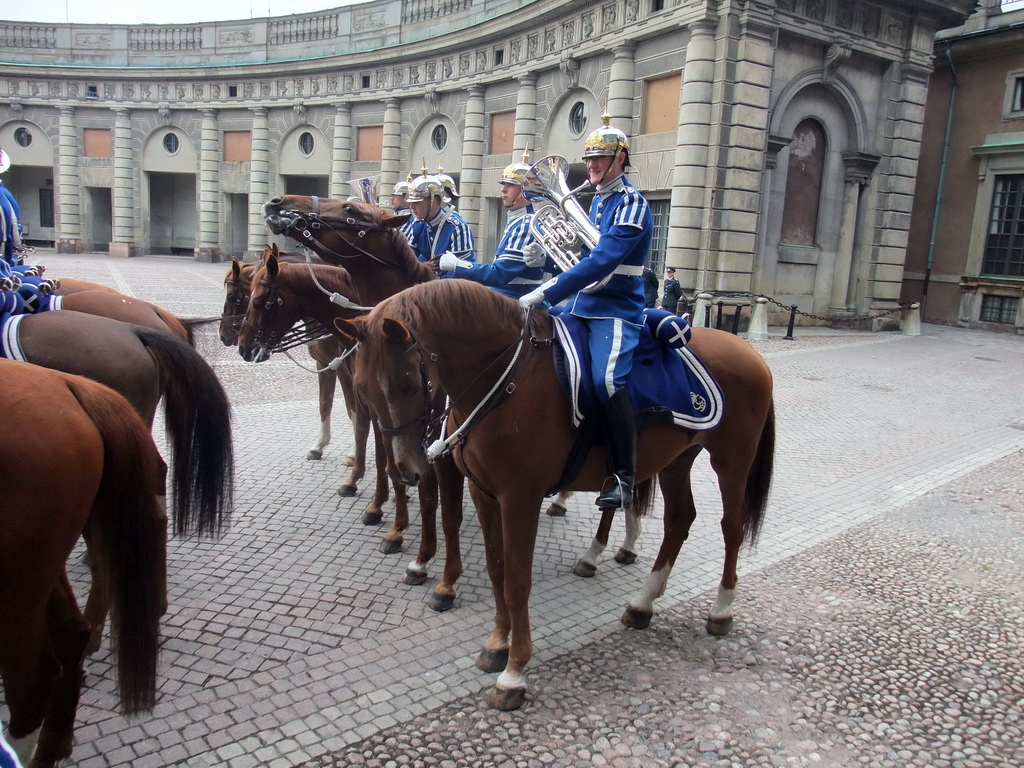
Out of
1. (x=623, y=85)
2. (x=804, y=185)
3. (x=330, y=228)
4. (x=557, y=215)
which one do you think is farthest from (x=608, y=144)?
(x=804, y=185)

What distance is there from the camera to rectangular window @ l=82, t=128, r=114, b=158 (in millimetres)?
38219

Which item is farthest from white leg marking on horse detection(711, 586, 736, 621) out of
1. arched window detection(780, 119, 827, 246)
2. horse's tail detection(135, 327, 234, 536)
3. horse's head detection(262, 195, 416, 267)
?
arched window detection(780, 119, 827, 246)

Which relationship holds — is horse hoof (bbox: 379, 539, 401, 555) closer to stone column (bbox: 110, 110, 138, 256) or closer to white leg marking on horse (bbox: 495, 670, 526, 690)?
white leg marking on horse (bbox: 495, 670, 526, 690)

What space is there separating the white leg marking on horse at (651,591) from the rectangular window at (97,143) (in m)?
42.5

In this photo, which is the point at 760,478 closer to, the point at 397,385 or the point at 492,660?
the point at 492,660

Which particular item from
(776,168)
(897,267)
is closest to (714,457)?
(776,168)

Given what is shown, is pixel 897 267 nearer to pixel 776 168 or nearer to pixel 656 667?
pixel 776 168

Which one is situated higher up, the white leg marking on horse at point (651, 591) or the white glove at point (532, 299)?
the white glove at point (532, 299)

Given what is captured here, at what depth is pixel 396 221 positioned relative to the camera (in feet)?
19.1

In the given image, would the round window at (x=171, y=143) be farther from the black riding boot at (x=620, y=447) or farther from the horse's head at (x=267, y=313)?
the black riding boot at (x=620, y=447)

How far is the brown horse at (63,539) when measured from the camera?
244 centimetres

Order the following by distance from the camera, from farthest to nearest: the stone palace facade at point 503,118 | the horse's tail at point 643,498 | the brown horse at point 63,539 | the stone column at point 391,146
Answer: the stone column at point 391,146 < the stone palace facade at point 503,118 < the horse's tail at point 643,498 < the brown horse at point 63,539

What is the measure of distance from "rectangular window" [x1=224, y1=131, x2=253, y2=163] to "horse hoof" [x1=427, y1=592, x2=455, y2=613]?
3582cm

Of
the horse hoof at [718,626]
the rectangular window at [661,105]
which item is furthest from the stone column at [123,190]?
the horse hoof at [718,626]
